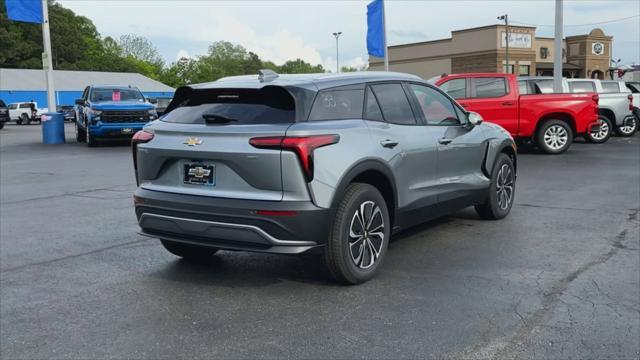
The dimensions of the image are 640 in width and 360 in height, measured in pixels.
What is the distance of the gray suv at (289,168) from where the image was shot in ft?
14.6

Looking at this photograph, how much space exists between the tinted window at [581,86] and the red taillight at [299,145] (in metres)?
17.9

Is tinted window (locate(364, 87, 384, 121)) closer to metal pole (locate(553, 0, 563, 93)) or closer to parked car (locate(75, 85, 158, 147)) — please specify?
parked car (locate(75, 85, 158, 147))

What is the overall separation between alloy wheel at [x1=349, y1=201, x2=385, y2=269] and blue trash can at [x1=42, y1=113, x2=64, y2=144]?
66.2ft

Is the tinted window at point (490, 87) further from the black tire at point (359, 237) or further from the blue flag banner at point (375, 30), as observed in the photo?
the black tire at point (359, 237)

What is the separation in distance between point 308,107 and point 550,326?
2284 mm

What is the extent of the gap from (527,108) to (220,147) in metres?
12.3

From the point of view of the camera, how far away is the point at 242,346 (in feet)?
12.4

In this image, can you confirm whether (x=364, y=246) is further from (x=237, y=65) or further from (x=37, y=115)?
(x=237, y=65)

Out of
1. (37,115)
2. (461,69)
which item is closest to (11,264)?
(37,115)

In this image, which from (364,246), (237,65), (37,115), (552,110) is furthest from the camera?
(237,65)

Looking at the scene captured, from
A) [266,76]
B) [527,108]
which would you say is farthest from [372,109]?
[527,108]

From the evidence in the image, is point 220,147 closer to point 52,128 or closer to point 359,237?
point 359,237

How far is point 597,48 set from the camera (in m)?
59.4

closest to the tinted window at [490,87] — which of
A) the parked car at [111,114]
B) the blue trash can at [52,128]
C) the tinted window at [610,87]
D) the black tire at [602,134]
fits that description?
the black tire at [602,134]
